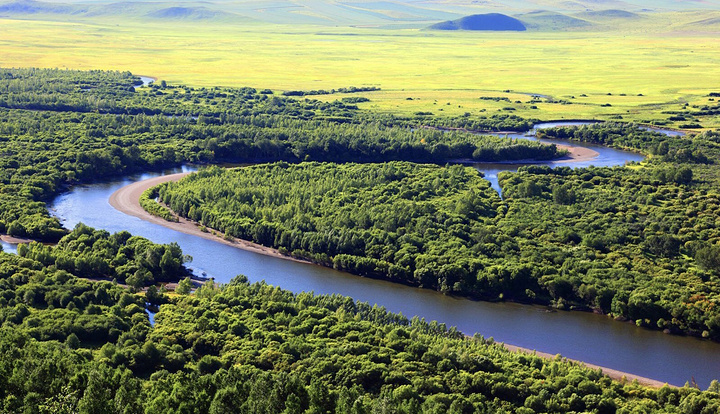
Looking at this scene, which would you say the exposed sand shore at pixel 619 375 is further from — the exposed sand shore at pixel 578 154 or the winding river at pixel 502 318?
the exposed sand shore at pixel 578 154

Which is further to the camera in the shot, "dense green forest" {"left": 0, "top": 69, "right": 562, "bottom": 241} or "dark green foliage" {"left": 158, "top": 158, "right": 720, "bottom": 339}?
"dense green forest" {"left": 0, "top": 69, "right": 562, "bottom": 241}

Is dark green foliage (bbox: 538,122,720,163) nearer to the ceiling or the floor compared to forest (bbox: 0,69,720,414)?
nearer to the ceiling

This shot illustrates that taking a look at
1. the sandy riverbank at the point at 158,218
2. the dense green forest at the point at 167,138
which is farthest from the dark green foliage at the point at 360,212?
the dense green forest at the point at 167,138

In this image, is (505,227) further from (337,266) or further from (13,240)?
(13,240)

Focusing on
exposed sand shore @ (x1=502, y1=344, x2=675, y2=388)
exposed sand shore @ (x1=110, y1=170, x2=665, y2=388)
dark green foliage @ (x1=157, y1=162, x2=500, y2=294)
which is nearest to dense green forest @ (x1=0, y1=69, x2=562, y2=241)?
exposed sand shore @ (x1=110, y1=170, x2=665, y2=388)

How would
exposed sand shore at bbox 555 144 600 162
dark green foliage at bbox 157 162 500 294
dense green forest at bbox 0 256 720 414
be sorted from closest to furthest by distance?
dense green forest at bbox 0 256 720 414, dark green foliage at bbox 157 162 500 294, exposed sand shore at bbox 555 144 600 162

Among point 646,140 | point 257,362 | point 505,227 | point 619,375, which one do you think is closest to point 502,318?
point 619,375

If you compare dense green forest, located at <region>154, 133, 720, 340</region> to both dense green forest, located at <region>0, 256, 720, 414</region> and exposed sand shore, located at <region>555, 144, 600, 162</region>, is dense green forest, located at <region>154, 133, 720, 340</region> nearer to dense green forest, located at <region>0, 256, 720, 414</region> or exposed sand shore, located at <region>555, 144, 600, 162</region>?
dense green forest, located at <region>0, 256, 720, 414</region>
